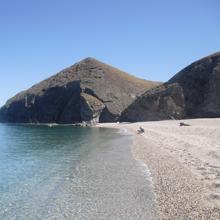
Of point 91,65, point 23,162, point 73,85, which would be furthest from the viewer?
point 91,65

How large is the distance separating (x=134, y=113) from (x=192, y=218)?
391 feet

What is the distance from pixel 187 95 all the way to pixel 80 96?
5635 cm

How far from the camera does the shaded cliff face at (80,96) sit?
15362cm

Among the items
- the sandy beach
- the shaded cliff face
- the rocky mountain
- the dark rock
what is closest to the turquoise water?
the sandy beach

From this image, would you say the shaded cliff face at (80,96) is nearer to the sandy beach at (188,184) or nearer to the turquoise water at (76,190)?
the turquoise water at (76,190)

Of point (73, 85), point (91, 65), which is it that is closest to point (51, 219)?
point (73, 85)

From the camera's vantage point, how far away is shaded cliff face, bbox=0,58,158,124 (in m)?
154

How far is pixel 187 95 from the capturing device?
392ft

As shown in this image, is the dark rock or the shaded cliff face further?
the shaded cliff face

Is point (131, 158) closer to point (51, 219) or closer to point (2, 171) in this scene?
point (2, 171)

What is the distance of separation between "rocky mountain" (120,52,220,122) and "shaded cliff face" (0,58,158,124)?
93.3 feet

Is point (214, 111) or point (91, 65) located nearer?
point (214, 111)

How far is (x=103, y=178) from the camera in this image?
2103cm

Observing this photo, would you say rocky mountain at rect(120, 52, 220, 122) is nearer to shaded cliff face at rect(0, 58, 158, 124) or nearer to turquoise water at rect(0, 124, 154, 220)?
shaded cliff face at rect(0, 58, 158, 124)
